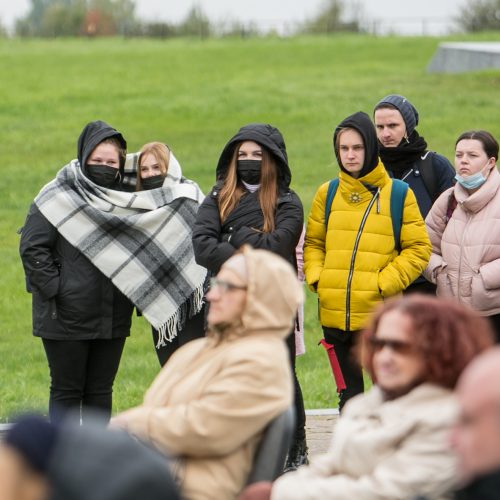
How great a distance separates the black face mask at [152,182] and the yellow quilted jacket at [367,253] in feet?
4.09

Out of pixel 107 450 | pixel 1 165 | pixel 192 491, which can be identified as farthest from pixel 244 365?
pixel 1 165

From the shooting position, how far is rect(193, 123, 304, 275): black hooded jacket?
715cm

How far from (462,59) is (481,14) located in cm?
3450

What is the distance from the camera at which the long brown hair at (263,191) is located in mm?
7225

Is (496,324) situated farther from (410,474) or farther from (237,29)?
(237,29)

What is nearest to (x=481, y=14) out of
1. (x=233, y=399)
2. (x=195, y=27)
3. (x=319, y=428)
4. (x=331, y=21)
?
(x=331, y=21)

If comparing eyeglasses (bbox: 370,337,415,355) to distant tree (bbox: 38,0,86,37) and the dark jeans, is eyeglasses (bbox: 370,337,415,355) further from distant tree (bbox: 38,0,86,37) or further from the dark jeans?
distant tree (bbox: 38,0,86,37)

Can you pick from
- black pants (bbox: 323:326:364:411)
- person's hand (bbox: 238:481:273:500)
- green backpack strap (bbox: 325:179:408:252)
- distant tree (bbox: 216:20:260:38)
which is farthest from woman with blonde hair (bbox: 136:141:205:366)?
distant tree (bbox: 216:20:260:38)

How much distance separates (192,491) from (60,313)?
3008 millimetres

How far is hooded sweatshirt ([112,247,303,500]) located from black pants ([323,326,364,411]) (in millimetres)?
2369

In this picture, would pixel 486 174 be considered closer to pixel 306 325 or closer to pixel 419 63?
pixel 306 325

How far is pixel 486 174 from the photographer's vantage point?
7391 mm

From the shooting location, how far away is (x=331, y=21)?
72062 millimetres

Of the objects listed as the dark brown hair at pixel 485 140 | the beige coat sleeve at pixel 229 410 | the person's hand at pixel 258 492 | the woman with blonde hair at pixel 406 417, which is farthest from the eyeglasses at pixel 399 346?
the dark brown hair at pixel 485 140
